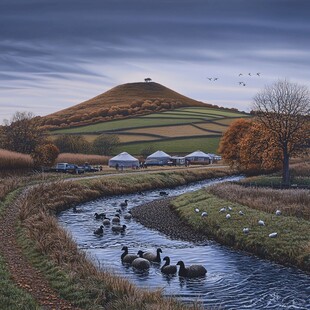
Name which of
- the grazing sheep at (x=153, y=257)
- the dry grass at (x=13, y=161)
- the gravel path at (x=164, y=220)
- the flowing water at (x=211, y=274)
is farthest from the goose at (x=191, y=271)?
the dry grass at (x=13, y=161)

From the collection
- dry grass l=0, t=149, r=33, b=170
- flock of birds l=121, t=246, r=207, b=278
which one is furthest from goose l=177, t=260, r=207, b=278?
dry grass l=0, t=149, r=33, b=170

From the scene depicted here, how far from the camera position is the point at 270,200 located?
38.1 m

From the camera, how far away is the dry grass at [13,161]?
51500mm

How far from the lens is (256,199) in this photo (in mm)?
39219

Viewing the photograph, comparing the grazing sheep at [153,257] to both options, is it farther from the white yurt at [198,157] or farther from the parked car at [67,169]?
the white yurt at [198,157]

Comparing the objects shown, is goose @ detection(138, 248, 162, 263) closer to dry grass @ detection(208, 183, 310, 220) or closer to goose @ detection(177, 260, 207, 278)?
goose @ detection(177, 260, 207, 278)

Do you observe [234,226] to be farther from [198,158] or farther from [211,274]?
[198,158]

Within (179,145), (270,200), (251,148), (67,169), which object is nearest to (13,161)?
(67,169)

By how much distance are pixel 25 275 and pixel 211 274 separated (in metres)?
8.67

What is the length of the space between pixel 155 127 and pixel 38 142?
207 ft

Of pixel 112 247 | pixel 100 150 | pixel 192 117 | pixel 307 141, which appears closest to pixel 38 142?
pixel 100 150

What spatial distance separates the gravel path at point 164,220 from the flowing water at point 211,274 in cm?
101

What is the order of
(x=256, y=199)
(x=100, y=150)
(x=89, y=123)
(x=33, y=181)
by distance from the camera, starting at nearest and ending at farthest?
(x=256, y=199) → (x=33, y=181) → (x=100, y=150) → (x=89, y=123)

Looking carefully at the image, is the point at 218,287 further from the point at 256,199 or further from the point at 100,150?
the point at 100,150
